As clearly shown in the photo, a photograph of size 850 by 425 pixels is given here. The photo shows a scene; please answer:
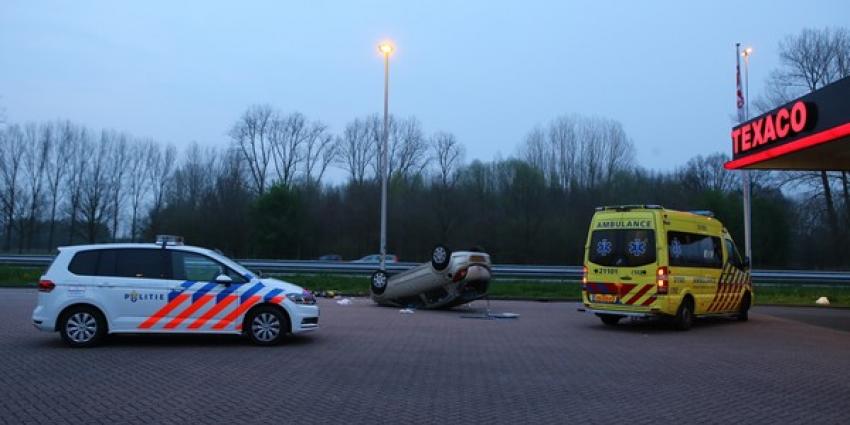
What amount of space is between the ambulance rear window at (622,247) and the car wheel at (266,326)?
23.8 ft

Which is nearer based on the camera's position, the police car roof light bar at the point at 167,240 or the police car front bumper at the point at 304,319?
the police car roof light bar at the point at 167,240

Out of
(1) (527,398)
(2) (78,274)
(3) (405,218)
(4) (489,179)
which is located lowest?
(1) (527,398)

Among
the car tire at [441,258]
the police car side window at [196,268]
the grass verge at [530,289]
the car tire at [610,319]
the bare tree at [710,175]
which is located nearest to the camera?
the police car side window at [196,268]

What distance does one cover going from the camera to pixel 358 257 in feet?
175

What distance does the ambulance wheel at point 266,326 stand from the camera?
36.4 ft

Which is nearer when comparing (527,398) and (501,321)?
(527,398)

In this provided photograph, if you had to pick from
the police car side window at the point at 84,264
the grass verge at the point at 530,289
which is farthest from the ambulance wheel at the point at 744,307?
the police car side window at the point at 84,264

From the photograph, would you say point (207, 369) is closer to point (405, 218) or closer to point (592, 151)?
point (405, 218)

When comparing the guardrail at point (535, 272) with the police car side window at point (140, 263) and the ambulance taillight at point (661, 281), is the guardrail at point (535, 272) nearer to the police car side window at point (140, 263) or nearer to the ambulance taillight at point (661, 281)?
the ambulance taillight at point (661, 281)

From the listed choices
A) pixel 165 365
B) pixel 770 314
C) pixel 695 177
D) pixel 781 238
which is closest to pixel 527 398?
pixel 165 365

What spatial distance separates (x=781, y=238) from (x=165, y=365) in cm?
5193

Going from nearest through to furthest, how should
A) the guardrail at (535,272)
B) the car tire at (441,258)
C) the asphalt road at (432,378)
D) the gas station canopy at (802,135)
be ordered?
the asphalt road at (432,378)
the gas station canopy at (802,135)
the car tire at (441,258)
the guardrail at (535,272)

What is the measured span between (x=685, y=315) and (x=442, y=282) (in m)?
6.40

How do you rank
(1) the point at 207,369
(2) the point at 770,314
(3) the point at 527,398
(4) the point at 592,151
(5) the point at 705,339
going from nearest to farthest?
(3) the point at 527,398 < (1) the point at 207,369 < (5) the point at 705,339 < (2) the point at 770,314 < (4) the point at 592,151
